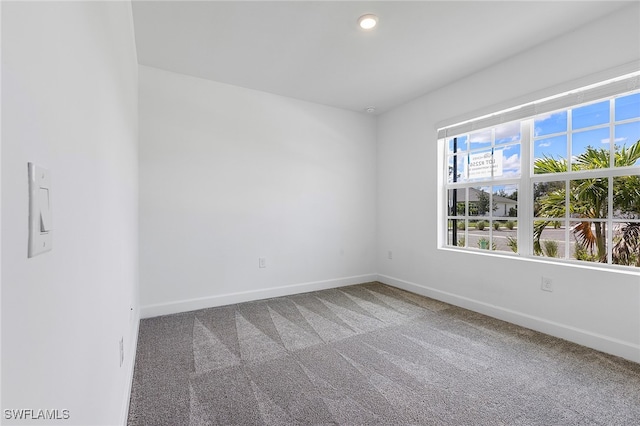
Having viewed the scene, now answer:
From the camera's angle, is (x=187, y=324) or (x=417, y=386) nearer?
(x=417, y=386)

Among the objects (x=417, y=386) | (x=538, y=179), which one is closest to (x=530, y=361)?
(x=417, y=386)

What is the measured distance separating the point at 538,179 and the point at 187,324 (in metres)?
3.63

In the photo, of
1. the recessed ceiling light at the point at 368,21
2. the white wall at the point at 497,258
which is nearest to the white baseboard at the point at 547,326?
the white wall at the point at 497,258

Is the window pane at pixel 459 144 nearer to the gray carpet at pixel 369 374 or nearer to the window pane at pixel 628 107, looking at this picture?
the window pane at pixel 628 107

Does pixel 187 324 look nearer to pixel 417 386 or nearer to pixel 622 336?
pixel 417 386

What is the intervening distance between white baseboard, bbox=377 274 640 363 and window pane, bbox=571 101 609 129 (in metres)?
1.74

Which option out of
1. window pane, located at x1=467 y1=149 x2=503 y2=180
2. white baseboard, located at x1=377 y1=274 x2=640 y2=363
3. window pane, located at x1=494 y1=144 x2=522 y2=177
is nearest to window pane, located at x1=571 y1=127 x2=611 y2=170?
window pane, located at x1=494 y1=144 x2=522 y2=177

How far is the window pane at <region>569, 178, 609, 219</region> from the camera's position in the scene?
2.47m

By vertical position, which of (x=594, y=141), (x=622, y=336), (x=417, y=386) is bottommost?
(x=417, y=386)

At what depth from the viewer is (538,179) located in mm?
A: 2836

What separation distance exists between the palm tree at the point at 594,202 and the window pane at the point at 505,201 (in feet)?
0.69

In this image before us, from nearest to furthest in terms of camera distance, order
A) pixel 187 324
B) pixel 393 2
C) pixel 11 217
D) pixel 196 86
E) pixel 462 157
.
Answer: pixel 11 217, pixel 393 2, pixel 187 324, pixel 196 86, pixel 462 157

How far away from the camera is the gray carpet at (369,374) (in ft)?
5.39

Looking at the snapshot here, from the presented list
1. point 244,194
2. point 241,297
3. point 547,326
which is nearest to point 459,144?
point 547,326
